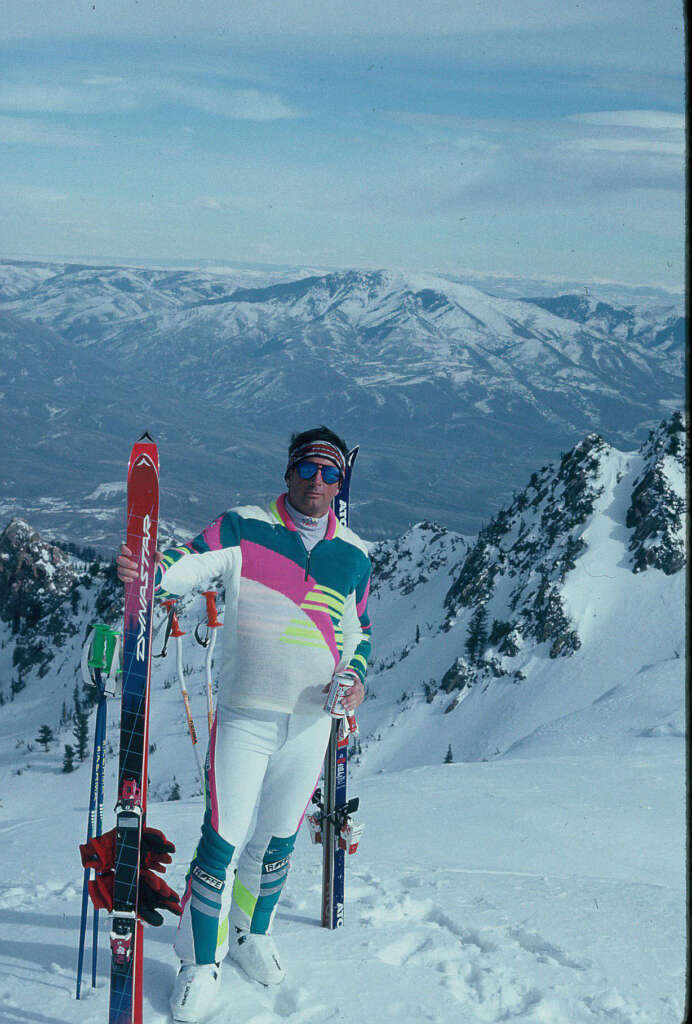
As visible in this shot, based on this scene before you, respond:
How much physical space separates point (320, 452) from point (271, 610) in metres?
0.99

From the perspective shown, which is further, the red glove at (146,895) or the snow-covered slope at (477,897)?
the snow-covered slope at (477,897)

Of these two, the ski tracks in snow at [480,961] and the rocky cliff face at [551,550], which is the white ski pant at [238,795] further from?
the rocky cliff face at [551,550]

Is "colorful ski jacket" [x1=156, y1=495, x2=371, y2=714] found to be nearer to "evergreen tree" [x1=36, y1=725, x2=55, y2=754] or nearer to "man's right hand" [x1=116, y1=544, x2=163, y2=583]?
"man's right hand" [x1=116, y1=544, x2=163, y2=583]

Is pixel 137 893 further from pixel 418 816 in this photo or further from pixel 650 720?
pixel 650 720

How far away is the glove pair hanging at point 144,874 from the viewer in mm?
4672

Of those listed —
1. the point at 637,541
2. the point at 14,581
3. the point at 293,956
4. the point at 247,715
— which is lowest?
the point at 293,956

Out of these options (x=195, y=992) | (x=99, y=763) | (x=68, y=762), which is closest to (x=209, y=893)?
(x=195, y=992)

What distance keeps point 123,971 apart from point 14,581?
126457 mm

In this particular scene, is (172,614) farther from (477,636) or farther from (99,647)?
(477,636)

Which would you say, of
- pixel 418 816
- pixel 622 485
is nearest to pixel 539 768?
pixel 418 816

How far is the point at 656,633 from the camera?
1838 inches

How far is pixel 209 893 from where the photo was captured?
17.0 feet

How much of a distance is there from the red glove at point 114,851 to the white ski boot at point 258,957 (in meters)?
1.14

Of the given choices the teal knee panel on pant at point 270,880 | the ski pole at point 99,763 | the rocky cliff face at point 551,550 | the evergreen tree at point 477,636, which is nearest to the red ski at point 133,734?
the ski pole at point 99,763
